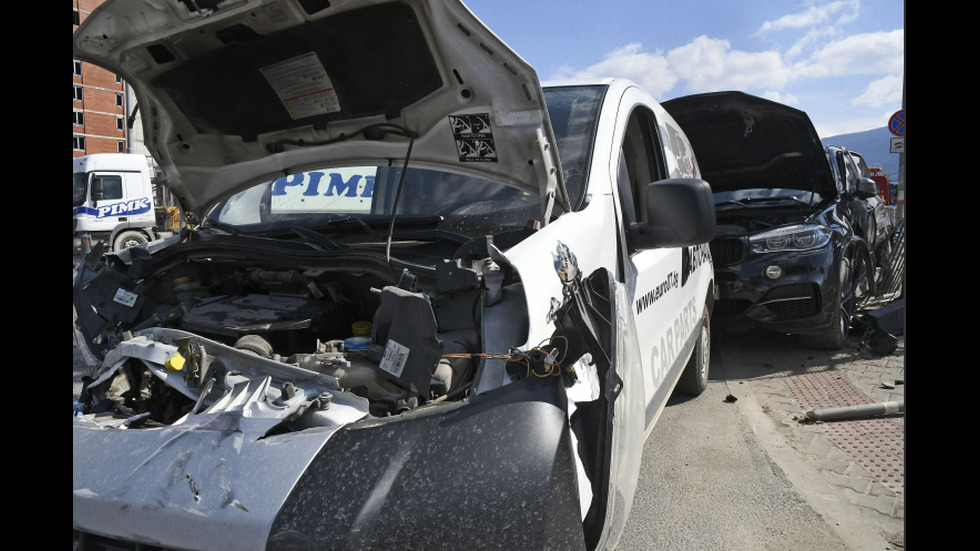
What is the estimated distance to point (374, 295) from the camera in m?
2.62

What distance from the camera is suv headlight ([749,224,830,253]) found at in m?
5.50

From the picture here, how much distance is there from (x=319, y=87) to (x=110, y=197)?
1718 cm

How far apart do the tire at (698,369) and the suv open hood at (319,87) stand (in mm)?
2376

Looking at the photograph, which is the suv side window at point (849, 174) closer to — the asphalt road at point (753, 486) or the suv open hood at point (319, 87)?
the asphalt road at point (753, 486)

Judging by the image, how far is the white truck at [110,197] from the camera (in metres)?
16.9

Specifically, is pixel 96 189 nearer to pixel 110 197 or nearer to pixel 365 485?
pixel 110 197

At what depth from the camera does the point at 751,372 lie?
548cm

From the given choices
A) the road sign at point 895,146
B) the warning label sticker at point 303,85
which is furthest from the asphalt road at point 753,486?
the road sign at point 895,146

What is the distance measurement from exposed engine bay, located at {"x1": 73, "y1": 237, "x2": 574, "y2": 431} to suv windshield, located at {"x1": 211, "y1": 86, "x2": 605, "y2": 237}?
55 cm

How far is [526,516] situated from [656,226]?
148 cm

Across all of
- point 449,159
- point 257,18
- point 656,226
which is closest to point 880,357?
point 656,226

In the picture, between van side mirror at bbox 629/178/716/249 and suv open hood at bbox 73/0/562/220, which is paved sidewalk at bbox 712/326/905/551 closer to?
van side mirror at bbox 629/178/716/249

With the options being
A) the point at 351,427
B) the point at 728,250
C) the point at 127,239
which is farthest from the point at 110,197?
the point at 351,427

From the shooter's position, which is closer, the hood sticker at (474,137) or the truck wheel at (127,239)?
the hood sticker at (474,137)
